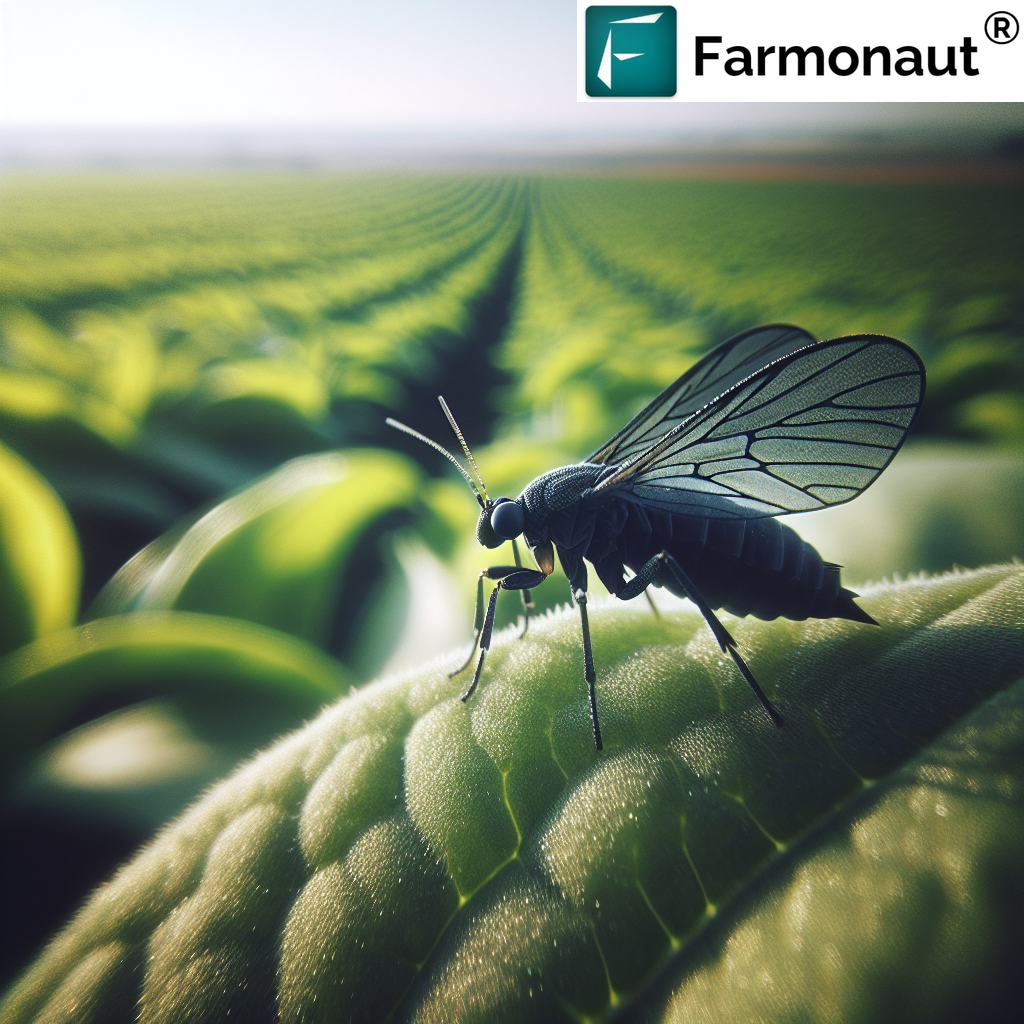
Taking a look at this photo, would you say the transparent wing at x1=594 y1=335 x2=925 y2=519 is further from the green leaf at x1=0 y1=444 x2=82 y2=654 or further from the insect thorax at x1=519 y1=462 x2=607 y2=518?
the green leaf at x1=0 y1=444 x2=82 y2=654

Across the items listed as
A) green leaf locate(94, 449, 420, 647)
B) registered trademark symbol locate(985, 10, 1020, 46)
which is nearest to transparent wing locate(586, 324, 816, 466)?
green leaf locate(94, 449, 420, 647)

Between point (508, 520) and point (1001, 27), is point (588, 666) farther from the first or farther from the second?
point (1001, 27)

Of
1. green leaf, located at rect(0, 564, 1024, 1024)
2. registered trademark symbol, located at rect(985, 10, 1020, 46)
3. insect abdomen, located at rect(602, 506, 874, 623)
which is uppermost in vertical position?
registered trademark symbol, located at rect(985, 10, 1020, 46)

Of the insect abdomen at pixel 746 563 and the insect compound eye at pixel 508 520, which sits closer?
the insect abdomen at pixel 746 563

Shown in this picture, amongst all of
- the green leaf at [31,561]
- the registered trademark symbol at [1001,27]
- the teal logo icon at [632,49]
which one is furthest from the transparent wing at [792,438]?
the registered trademark symbol at [1001,27]

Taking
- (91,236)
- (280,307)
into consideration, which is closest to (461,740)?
(280,307)

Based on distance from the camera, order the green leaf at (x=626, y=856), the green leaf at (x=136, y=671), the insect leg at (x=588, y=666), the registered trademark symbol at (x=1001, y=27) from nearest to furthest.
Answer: the green leaf at (x=626, y=856) < the insect leg at (x=588, y=666) < the green leaf at (x=136, y=671) < the registered trademark symbol at (x=1001, y=27)

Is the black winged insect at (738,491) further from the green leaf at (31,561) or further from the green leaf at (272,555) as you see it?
the green leaf at (31,561)

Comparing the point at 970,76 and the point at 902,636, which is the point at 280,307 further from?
the point at 902,636
